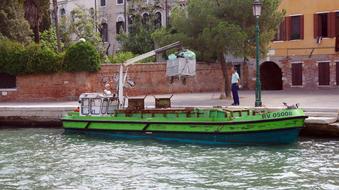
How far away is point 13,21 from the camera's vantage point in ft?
112

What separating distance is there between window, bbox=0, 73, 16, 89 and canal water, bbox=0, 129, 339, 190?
1168cm

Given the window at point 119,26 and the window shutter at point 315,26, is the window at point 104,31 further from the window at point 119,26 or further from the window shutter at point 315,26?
the window shutter at point 315,26

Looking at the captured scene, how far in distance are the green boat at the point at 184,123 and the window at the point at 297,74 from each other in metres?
14.2

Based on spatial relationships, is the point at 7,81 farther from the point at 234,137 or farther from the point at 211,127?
the point at 234,137

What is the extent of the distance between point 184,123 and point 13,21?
60.9ft

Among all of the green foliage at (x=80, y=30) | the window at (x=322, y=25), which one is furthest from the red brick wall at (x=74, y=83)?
the green foliage at (x=80, y=30)

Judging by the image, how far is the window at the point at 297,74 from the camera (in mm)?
33094

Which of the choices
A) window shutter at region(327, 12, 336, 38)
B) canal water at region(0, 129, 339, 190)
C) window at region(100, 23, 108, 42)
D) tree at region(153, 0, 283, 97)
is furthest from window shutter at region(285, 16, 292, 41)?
window at region(100, 23, 108, 42)

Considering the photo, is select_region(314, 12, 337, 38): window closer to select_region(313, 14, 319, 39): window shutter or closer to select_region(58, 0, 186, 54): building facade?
select_region(313, 14, 319, 39): window shutter

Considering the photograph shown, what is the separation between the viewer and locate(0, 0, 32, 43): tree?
112ft

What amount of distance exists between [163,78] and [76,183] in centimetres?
2070

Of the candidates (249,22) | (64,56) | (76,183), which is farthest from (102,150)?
(64,56)

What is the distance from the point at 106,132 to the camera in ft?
67.2

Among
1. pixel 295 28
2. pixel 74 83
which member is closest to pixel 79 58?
pixel 74 83
